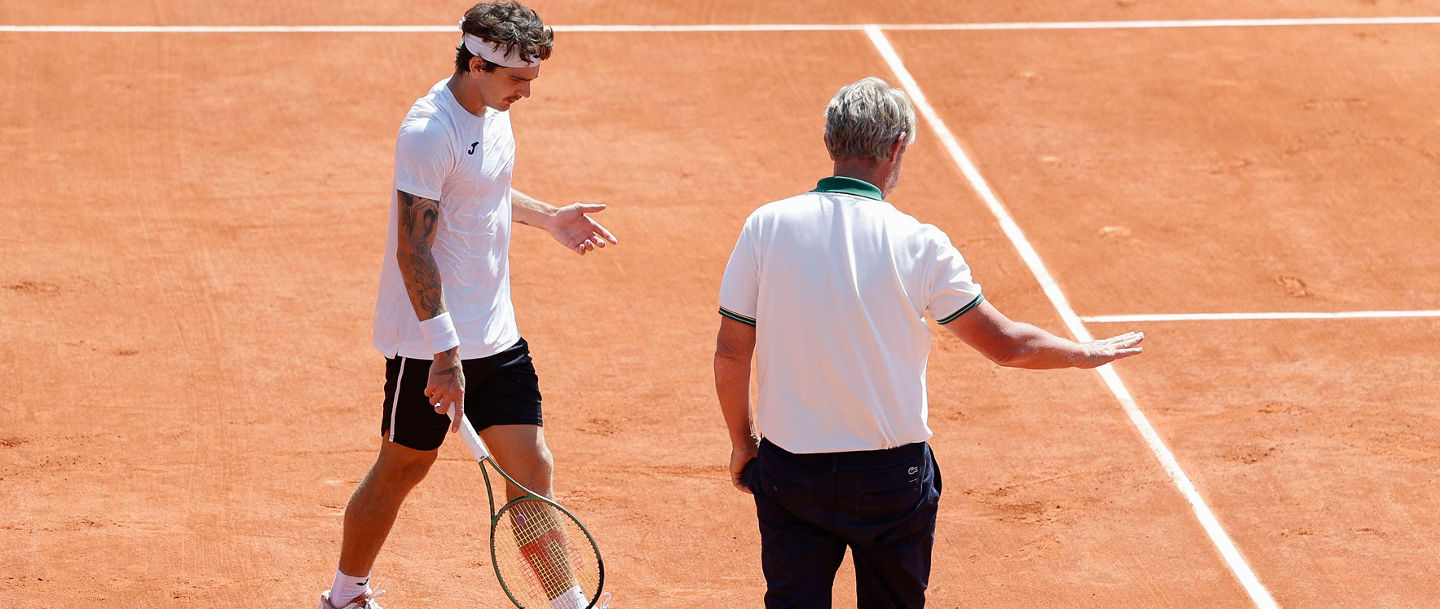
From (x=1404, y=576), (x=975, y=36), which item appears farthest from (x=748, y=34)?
(x=1404, y=576)

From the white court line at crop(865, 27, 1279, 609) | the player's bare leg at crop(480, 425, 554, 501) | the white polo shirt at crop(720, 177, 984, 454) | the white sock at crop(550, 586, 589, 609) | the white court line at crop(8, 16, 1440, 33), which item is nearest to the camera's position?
the white polo shirt at crop(720, 177, 984, 454)

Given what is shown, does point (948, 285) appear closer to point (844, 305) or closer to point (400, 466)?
point (844, 305)

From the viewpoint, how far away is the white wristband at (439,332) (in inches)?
185

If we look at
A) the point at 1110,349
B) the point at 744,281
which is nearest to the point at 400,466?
the point at 744,281

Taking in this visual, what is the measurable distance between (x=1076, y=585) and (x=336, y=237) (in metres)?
5.13

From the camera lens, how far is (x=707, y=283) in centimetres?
898

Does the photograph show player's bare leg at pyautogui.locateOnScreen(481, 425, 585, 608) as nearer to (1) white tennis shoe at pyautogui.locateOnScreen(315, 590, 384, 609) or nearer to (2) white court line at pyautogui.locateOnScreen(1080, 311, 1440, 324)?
(1) white tennis shoe at pyautogui.locateOnScreen(315, 590, 384, 609)

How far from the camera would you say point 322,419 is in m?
7.28

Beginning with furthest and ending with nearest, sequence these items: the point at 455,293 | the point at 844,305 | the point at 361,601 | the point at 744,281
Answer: the point at 361,601 < the point at 455,293 < the point at 744,281 < the point at 844,305

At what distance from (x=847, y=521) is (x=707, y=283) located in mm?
4969

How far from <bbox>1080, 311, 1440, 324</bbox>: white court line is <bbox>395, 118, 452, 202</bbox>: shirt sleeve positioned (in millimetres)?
4803

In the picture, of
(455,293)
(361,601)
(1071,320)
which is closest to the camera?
(455,293)

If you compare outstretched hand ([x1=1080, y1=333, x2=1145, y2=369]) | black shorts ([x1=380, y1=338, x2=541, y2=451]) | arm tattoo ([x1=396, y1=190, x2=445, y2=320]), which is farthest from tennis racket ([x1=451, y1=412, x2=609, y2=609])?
outstretched hand ([x1=1080, y1=333, x2=1145, y2=369])

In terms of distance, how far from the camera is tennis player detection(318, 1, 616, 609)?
4.71 meters
